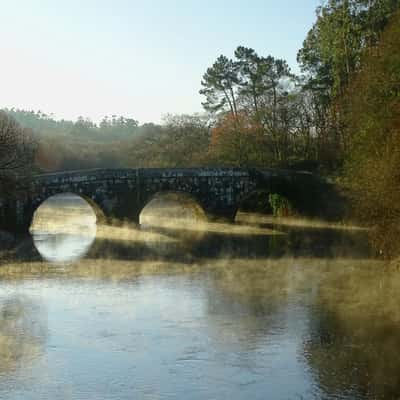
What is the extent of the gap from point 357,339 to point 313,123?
1566 inches

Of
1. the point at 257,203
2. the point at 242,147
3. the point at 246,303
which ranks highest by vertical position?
the point at 242,147

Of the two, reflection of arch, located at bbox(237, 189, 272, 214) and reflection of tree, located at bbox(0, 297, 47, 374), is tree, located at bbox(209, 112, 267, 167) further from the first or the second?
reflection of tree, located at bbox(0, 297, 47, 374)

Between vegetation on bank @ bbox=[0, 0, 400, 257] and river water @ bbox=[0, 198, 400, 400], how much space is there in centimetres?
351

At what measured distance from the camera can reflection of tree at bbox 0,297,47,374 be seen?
70.0ft

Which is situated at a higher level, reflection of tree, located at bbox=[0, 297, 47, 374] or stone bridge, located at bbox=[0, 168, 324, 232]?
stone bridge, located at bbox=[0, 168, 324, 232]

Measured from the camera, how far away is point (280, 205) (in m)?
55.1

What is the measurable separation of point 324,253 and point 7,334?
66.8ft

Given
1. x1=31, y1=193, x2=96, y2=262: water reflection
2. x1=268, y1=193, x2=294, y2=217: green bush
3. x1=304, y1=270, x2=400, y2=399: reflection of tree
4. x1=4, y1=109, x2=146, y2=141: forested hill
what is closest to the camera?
x1=304, y1=270, x2=400, y2=399: reflection of tree

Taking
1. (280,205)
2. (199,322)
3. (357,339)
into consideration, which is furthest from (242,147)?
(357,339)

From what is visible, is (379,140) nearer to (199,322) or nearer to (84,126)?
(199,322)

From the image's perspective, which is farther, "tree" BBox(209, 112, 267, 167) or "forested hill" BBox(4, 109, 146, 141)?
"forested hill" BBox(4, 109, 146, 141)

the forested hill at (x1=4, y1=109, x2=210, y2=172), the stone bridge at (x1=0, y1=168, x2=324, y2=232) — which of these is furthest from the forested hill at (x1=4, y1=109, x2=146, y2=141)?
the stone bridge at (x1=0, y1=168, x2=324, y2=232)

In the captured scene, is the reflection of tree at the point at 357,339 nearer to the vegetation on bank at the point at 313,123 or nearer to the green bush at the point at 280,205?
the vegetation on bank at the point at 313,123

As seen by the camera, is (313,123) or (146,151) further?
(146,151)
